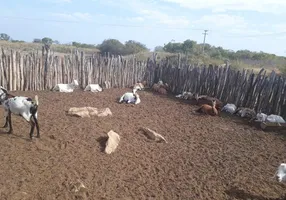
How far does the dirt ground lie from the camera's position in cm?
428

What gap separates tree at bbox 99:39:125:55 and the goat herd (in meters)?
20.5

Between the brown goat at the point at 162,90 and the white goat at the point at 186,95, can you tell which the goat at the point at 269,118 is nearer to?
the white goat at the point at 186,95

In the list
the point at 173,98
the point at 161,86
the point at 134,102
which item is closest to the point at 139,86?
the point at 161,86

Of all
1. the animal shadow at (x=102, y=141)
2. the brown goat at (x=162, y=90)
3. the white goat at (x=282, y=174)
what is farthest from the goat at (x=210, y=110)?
the white goat at (x=282, y=174)

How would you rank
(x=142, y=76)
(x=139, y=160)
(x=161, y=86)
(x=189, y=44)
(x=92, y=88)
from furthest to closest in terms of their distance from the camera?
(x=189, y=44)
(x=142, y=76)
(x=161, y=86)
(x=92, y=88)
(x=139, y=160)

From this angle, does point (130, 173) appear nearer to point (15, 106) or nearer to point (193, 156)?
point (193, 156)

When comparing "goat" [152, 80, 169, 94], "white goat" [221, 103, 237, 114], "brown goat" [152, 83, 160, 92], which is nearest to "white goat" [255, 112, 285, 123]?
"white goat" [221, 103, 237, 114]

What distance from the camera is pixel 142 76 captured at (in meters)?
13.6

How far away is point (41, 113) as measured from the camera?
7.62 metres

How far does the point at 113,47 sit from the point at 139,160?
29.6 meters

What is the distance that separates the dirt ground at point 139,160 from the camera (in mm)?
4281

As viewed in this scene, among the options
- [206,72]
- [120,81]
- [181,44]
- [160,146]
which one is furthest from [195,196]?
[181,44]

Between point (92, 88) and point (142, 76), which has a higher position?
point (142, 76)

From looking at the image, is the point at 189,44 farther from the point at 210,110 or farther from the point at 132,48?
the point at 210,110
